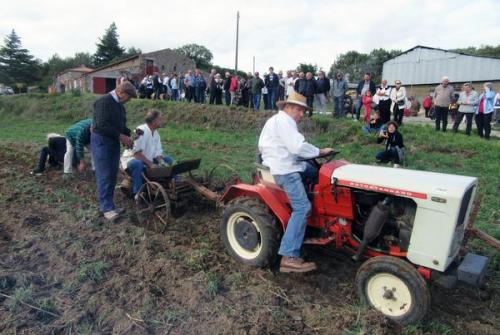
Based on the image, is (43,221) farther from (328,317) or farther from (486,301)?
(486,301)

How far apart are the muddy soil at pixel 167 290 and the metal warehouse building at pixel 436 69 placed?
32.3m

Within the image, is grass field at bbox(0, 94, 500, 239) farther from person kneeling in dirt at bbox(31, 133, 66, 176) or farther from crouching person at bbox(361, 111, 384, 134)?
person kneeling in dirt at bbox(31, 133, 66, 176)

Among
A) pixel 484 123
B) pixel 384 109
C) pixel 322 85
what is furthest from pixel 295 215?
pixel 322 85

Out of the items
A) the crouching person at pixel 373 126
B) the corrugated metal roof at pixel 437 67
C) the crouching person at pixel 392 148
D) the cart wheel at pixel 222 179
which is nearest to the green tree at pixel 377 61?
the corrugated metal roof at pixel 437 67

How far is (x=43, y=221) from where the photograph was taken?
580 centimetres

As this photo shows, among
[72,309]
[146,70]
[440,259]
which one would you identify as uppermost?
[146,70]

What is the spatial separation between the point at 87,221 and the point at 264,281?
2.83 meters

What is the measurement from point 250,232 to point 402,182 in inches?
70.4

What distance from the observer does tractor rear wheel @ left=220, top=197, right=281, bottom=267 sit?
4547 millimetres

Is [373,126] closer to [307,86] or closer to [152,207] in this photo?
[307,86]

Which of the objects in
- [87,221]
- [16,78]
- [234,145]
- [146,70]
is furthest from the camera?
[16,78]

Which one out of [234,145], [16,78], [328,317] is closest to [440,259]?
[328,317]

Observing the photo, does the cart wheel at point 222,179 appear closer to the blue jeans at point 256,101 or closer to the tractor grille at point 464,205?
the tractor grille at point 464,205

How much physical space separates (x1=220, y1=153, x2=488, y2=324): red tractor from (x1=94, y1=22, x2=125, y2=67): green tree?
8191 cm
